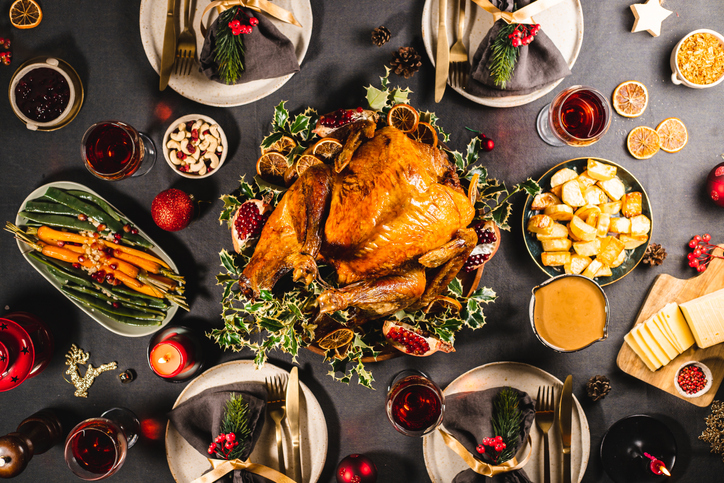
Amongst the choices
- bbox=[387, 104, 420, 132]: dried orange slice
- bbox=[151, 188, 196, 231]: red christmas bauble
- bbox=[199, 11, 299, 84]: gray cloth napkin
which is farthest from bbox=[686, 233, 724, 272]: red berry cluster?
bbox=[151, 188, 196, 231]: red christmas bauble

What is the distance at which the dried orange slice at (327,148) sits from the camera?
63.5 inches

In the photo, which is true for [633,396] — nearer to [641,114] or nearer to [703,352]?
[703,352]

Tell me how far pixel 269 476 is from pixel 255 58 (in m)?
1.93

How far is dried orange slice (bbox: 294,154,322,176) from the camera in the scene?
1628 millimetres

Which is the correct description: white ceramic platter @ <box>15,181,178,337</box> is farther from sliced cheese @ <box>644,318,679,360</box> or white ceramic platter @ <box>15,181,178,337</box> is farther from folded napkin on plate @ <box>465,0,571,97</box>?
sliced cheese @ <box>644,318,679,360</box>

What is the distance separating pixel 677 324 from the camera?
1990 mm

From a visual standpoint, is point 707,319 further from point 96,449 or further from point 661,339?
point 96,449

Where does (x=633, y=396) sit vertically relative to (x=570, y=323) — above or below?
below

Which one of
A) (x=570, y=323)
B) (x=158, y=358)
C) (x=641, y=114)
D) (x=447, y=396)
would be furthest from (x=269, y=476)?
(x=641, y=114)

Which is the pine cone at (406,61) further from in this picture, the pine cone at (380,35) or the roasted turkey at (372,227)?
the roasted turkey at (372,227)

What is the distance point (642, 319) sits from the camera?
2066mm

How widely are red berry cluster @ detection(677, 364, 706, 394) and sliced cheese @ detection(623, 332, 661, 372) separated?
0.14m

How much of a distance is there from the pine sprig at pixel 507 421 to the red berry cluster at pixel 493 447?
22 mm

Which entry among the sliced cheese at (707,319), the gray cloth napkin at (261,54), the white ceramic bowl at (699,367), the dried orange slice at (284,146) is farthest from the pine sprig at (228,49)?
the white ceramic bowl at (699,367)
